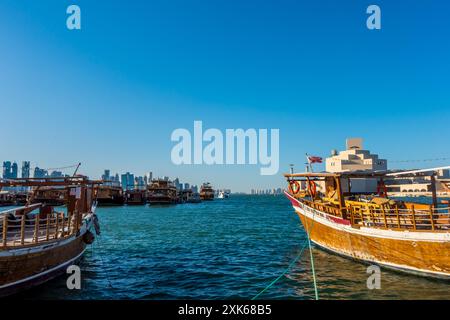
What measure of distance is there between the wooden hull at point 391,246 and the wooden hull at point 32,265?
1514 cm

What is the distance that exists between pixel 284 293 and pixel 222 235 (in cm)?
1812

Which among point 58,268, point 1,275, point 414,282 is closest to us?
point 1,275

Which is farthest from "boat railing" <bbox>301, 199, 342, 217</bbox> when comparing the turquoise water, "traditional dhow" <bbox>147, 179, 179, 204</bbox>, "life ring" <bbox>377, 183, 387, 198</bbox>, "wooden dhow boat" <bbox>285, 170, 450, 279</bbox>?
"traditional dhow" <bbox>147, 179, 179, 204</bbox>

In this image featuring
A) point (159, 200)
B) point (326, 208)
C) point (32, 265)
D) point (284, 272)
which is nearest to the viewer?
point (32, 265)

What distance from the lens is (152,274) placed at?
15.6m

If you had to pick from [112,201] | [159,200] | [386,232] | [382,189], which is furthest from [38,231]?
[159,200]

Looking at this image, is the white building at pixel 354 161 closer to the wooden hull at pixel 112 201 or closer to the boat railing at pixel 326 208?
the wooden hull at pixel 112 201

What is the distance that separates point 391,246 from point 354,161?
15002cm

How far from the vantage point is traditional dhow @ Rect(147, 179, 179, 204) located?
94562 mm

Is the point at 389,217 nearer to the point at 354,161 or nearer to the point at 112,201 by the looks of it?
the point at 112,201

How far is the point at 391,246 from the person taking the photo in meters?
15.0
